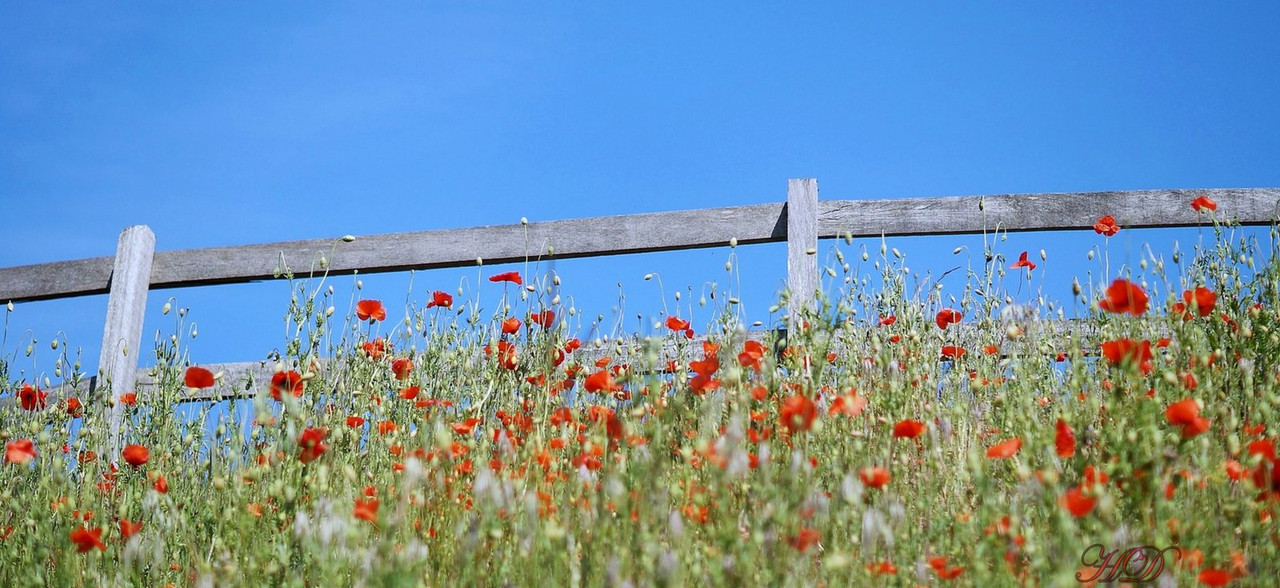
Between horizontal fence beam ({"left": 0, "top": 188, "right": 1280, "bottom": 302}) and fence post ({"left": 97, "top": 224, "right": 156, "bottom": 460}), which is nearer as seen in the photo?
horizontal fence beam ({"left": 0, "top": 188, "right": 1280, "bottom": 302})

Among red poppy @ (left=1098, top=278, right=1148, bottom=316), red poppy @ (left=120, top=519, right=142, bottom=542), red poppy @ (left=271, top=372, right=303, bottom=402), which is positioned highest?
red poppy @ (left=1098, top=278, right=1148, bottom=316)

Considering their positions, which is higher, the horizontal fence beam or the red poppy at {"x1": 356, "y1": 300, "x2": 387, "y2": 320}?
the horizontal fence beam

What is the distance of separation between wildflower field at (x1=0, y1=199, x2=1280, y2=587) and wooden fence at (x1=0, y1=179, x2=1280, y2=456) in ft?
5.70

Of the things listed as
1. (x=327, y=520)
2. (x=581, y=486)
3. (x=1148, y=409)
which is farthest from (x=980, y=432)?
(x=327, y=520)

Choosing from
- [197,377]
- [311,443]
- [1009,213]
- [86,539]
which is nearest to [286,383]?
[197,377]

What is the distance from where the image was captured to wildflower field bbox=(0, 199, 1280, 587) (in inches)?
70.2

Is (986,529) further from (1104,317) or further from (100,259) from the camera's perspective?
(100,259)

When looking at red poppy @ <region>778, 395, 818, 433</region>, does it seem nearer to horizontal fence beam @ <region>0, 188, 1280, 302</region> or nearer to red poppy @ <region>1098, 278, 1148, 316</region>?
red poppy @ <region>1098, 278, 1148, 316</region>

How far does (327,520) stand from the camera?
187 centimetres

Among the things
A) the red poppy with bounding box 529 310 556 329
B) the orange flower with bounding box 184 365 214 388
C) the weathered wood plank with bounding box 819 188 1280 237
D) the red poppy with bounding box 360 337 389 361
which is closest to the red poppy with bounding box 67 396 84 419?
the red poppy with bounding box 360 337 389 361

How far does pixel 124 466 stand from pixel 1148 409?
297cm

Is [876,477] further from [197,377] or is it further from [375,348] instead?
[375,348]
